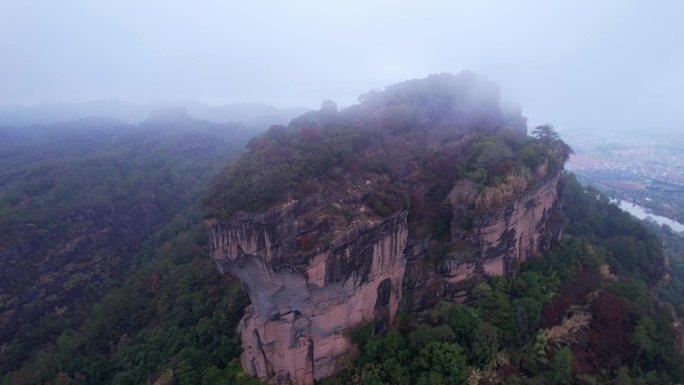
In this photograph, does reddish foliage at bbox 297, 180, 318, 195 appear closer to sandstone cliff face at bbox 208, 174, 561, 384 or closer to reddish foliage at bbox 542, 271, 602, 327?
sandstone cliff face at bbox 208, 174, 561, 384

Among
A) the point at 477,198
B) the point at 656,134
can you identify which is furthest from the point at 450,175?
the point at 656,134

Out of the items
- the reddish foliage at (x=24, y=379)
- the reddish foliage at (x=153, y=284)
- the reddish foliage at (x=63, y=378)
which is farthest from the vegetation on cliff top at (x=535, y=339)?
the reddish foliage at (x=24, y=379)

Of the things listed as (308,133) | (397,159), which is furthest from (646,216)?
(308,133)

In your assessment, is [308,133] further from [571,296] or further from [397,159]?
[571,296]

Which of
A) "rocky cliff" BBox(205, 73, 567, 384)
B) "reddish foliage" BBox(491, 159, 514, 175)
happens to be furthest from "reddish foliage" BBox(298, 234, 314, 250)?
"reddish foliage" BBox(491, 159, 514, 175)

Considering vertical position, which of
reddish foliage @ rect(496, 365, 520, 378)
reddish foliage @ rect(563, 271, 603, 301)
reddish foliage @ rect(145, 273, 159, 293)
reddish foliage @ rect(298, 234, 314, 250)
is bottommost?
reddish foliage @ rect(145, 273, 159, 293)

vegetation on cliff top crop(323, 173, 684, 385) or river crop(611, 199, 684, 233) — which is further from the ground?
vegetation on cliff top crop(323, 173, 684, 385)
